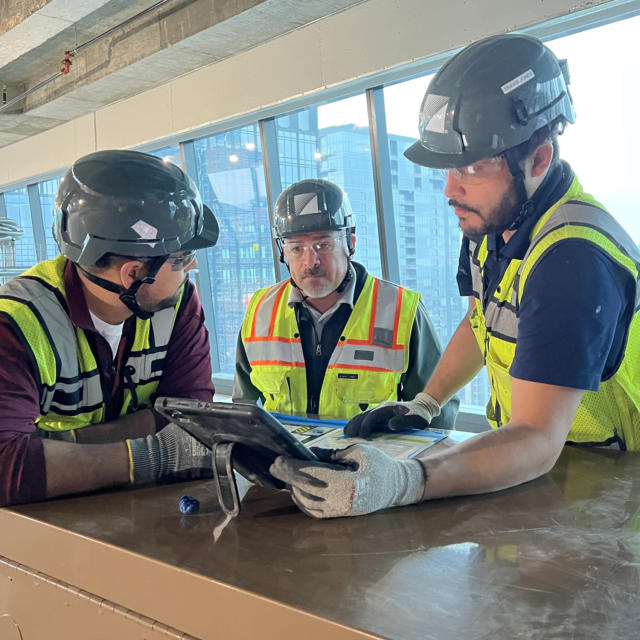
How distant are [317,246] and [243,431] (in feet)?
5.25

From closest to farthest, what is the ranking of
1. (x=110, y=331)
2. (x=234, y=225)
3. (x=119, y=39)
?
(x=110, y=331) < (x=119, y=39) < (x=234, y=225)

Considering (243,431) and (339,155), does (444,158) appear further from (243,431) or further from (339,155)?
(339,155)

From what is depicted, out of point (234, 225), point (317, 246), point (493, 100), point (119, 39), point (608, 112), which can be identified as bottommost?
point (317, 246)

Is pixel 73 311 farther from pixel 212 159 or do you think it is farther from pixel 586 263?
pixel 212 159

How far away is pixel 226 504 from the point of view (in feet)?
3.98

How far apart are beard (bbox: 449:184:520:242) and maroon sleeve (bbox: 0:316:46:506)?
3.60ft

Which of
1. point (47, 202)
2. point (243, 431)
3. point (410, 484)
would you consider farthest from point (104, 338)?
point (47, 202)

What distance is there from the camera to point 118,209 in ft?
5.10

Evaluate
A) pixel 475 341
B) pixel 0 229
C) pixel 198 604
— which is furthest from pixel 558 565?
pixel 0 229

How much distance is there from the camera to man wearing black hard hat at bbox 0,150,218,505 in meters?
1.38

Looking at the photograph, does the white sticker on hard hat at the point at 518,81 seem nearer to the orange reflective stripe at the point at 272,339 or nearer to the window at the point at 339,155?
the orange reflective stripe at the point at 272,339

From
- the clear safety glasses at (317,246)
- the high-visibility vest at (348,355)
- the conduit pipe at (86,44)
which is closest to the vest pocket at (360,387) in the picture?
the high-visibility vest at (348,355)

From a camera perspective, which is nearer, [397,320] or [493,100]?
[493,100]

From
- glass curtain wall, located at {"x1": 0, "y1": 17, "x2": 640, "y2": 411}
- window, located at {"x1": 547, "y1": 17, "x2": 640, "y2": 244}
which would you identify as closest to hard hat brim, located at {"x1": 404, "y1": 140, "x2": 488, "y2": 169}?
glass curtain wall, located at {"x1": 0, "y1": 17, "x2": 640, "y2": 411}
